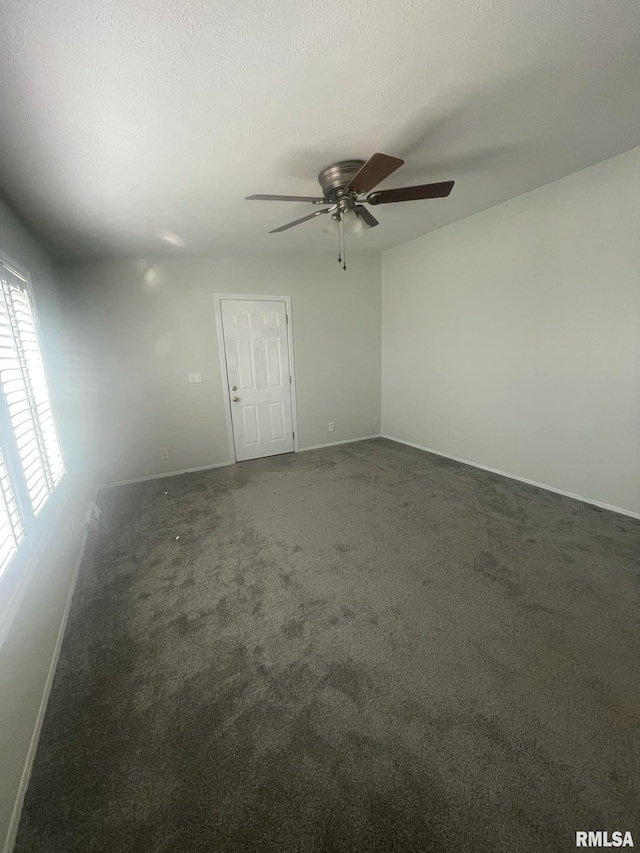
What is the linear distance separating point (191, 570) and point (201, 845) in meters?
1.41

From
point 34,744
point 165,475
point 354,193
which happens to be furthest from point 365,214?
point 165,475

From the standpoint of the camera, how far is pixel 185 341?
3885mm

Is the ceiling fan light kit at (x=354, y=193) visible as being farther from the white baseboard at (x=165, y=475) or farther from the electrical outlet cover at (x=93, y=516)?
the white baseboard at (x=165, y=475)

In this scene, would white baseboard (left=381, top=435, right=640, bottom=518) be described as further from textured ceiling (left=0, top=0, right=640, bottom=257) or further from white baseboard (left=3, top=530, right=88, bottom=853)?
white baseboard (left=3, top=530, right=88, bottom=853)

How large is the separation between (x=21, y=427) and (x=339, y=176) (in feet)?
7.73

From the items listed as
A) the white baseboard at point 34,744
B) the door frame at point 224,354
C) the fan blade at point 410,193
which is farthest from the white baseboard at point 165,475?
the fan blade at point 410,193

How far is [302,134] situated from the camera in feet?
5.86

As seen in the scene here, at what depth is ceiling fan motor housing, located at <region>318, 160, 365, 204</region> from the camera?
2.04 m

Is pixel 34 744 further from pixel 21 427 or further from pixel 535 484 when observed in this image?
pixel 535 484

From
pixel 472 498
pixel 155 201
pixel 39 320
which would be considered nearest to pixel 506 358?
pixel 472 498

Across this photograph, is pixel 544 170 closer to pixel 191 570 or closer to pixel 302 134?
pixel 302 134

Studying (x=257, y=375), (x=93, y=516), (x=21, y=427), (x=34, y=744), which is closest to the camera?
(x=34, y=744)

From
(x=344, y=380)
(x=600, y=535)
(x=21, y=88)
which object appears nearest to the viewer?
(x=21, y=88)

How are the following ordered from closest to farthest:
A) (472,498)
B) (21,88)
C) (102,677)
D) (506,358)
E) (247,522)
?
(21,88) < (102,677) < (247,522) < (472,498) < (506,358)
